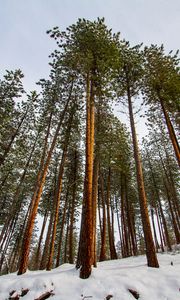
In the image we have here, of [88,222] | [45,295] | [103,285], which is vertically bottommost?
[45,295]

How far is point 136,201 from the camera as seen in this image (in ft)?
79.0

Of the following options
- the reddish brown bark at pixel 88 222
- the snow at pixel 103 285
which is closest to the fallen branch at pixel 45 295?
the snow at pixel 103 285

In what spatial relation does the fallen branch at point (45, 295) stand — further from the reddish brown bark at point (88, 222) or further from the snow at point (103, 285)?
→ the reddish brown bark at point (88, 222)

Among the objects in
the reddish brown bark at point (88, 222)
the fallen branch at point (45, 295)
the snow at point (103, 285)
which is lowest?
the fallen branch at point (45, 295)

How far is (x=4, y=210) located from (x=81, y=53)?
19.2m

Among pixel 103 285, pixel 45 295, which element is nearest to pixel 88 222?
pixel 103 285

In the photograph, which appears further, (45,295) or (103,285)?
(103,285)

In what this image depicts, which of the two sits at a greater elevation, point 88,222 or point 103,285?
point 88,222

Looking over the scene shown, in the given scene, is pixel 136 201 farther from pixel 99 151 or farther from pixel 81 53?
pixel 81 53

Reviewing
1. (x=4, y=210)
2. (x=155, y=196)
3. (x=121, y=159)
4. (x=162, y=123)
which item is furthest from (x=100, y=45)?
(x=4, y=210)

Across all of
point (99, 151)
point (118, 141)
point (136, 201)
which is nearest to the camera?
point (99, 151)

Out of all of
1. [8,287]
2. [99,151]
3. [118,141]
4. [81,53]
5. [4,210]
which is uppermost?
[81,53]

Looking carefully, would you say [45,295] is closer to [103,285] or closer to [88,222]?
[103,285]

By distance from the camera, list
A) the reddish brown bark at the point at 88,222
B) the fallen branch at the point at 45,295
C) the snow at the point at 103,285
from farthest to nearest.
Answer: the reddish brown bark at the point at 88,222 → the fallen branch at the point at 45,295 → the snow at the point at 103,285
